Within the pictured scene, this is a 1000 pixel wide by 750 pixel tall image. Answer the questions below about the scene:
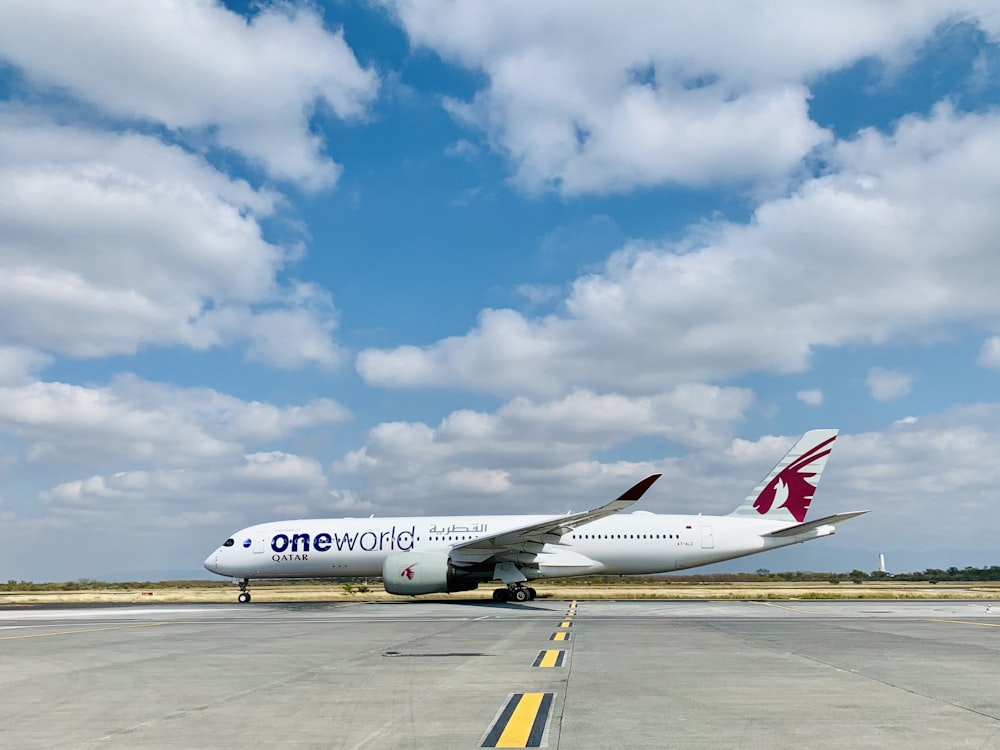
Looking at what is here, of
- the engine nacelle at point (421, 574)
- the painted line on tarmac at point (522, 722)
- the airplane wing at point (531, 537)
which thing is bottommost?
the painted line on tarmac at point (522, 722)

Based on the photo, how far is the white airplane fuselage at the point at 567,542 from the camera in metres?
33.8

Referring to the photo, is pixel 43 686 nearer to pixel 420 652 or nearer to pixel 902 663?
pixel 420 652

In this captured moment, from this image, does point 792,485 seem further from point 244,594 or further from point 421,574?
point 244,594

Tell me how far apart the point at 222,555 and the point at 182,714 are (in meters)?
30.8

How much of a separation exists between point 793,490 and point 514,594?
44.5ft

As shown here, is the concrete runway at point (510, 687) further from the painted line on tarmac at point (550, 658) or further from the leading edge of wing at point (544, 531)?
the leading edge of wing at point (544, 531)

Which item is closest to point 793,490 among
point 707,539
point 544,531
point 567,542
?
point 707,539

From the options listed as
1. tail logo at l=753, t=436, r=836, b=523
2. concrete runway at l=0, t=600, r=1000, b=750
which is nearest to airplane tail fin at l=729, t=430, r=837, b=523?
tail logo at l=753, t=436, r=836, b=523

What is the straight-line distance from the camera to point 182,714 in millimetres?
7816

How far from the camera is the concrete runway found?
660cm

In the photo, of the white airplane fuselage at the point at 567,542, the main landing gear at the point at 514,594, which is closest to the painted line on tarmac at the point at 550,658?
the main landing gear at the point at 514,594

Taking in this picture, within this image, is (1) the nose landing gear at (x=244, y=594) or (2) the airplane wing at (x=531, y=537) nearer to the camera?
(2) the airplane wing at (x=531, y=537)

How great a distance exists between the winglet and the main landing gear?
6930 mm

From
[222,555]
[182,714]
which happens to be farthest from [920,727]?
[222,555]
